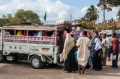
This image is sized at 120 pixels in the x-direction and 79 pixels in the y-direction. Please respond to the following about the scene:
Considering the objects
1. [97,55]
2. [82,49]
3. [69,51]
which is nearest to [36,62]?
[69,51]

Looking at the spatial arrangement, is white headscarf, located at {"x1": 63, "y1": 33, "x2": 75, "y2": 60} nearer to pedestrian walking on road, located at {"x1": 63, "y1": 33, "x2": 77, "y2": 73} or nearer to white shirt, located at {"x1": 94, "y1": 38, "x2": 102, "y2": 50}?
pedestrian walking on road, located at {"x1": 63, "y1": 33, "x2": 77, "y2": 73}

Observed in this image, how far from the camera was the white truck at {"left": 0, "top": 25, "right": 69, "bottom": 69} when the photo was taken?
11.3 metres

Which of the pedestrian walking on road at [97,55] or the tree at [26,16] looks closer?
the pedestrian walking on road at [97,55]

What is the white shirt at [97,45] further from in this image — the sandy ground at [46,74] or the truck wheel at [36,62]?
the truck wheel at [36,62]

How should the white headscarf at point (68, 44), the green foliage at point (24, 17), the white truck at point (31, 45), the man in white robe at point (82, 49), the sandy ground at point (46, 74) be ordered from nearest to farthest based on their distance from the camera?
1. the sandy ground at point (46, 74)
2. the man in white robe at point (82, 49)
3. the white headscarf at point (68, 44)
4. the white truck at point (31, 45)
5. the green foliage at point (24, 17)

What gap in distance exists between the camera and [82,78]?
9523mm

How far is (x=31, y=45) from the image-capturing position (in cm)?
1181

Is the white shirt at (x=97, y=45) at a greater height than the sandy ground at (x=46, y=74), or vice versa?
the white shirt at (x=97, y=45)

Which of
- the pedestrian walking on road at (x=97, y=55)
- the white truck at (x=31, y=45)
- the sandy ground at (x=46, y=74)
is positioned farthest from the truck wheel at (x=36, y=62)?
the pedestrian walking on road at (x=97, y=55)

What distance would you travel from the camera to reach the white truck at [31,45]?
444 inches

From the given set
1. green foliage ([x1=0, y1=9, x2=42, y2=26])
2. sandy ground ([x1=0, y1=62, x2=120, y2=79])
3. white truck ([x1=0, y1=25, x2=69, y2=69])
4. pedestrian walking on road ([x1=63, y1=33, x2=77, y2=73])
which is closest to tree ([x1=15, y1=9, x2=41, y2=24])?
green foliage ([x1=0, y1=9, x2=42, y2=26])

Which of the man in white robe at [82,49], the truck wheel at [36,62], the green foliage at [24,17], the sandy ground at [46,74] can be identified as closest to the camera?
the sandy ground at [46,74]

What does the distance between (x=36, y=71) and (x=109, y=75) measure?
10.2 feet

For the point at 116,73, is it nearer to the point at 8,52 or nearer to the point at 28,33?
the point at 28,33
